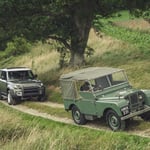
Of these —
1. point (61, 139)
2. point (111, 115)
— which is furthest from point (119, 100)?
point (61, 139)

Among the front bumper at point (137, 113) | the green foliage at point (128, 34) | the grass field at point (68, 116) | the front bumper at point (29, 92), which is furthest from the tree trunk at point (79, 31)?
the front bumper at point (137, 113)

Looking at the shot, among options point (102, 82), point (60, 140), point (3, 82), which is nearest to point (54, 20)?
point (3, 82)

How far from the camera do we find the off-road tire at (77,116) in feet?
62.5

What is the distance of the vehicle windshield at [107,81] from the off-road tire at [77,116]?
1.43 meters

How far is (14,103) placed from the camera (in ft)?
88.9

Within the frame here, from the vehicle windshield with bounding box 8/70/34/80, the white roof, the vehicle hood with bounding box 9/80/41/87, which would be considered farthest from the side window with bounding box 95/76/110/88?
the vehicle windshield with bounding box 8/70/34/80

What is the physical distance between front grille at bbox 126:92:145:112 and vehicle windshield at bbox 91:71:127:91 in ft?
5.10

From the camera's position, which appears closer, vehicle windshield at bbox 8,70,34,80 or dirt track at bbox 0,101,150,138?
dirt track at bbox 0,101,150,138

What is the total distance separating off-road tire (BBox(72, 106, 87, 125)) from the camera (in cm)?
1904

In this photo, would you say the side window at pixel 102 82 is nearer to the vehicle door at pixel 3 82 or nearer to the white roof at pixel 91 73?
the white roof at pixel 91 73

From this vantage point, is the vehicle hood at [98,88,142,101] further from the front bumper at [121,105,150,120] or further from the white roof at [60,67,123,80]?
the white roof at [60,67,123,80]

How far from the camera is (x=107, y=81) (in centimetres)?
1834

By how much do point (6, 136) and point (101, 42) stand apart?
26307 millimetres

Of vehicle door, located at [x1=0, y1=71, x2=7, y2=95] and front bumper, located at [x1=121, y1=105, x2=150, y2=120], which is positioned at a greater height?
vehicle door, located at [x1=0, y1=71, x2=7, y2=95]
